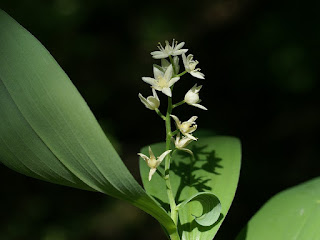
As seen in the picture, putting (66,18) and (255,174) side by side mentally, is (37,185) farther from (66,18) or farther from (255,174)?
(255,174)

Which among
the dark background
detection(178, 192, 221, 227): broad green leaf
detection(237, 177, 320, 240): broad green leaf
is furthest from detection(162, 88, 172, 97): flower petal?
the dark background

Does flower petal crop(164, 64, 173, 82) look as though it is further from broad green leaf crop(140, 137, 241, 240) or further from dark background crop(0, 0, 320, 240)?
dark background crop(0, 0, 320, 240)

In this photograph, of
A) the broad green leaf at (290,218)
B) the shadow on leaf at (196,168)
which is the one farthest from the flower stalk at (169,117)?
the broad green leaf at (290,218)

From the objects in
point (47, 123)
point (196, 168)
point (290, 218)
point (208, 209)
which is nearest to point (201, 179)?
point (196, 168)

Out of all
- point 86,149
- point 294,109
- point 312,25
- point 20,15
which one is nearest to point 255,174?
point 294,109

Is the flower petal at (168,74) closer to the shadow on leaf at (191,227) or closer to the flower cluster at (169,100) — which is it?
the flower cluster at (169,100)
